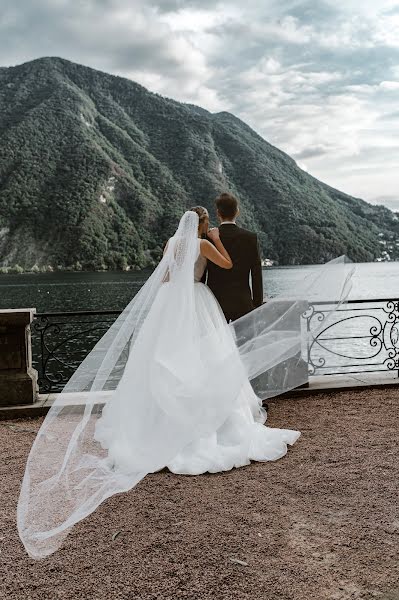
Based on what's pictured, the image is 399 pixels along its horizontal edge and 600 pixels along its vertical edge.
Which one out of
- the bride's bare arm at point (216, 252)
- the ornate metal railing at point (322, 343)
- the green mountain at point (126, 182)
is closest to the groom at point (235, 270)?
the bride's bare arm at point (216, 252)

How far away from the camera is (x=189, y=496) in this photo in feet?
12.1

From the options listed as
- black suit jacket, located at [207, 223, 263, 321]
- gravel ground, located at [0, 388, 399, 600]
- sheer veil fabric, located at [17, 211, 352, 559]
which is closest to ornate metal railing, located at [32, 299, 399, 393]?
sheer veil fabric, located at [17, 211, 352, 559]

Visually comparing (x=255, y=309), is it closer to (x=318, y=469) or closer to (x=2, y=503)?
(x=318, y=469)

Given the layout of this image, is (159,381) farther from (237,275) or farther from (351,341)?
(351,341)

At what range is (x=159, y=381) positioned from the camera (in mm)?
4309

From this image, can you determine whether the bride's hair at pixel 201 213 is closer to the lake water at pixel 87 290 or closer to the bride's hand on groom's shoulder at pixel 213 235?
the bride's hand on groom's shoulder at pixel 213 235

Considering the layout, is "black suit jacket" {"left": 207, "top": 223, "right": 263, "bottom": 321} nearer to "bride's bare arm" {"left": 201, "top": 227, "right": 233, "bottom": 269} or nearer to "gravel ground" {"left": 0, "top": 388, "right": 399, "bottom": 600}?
"bride's bare arm" {"left": 201, "top": 227, "right": 233, "bottom": 269}

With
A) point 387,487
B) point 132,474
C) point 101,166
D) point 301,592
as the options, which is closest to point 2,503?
point 132,474

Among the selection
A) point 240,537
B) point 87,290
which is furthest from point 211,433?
point 87,290

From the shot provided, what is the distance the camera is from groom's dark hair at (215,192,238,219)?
194 inches

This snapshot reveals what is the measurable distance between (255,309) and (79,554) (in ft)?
9.06

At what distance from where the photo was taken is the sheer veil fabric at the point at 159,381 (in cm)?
366

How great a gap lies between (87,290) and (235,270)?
226 feet

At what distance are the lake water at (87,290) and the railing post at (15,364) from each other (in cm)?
3789
